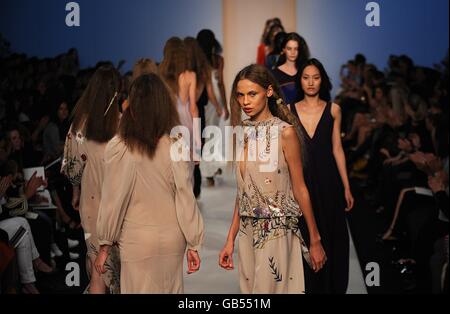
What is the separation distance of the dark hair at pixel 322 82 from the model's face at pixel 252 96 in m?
0.68

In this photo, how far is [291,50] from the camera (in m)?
5.48

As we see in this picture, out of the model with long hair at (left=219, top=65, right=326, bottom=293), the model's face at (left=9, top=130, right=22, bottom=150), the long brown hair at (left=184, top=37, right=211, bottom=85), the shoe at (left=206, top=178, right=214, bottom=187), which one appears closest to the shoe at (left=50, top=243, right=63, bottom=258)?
the model's face at (left=9, top=130, right=22, bottom=150)

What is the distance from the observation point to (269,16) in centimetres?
545

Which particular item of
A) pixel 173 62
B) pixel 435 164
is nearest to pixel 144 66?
pixel 173 62

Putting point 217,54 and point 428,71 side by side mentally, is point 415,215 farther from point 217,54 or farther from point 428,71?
point 217,54

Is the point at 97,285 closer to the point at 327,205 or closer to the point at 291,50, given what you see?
the point at 327,205

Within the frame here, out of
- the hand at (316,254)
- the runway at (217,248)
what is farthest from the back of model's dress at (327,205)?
the hand at (316,254)

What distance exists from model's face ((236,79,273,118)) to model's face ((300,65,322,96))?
2.21 feet

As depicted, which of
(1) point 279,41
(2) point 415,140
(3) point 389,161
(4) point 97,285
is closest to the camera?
(4) point 97,285

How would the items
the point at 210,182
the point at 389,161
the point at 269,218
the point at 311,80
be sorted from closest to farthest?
1. the point at 269,218
2. the point at 311,80
3. the point at 210,182
4. the point at 389,161

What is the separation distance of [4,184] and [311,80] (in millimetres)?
1511

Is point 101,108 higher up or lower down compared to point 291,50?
lower down

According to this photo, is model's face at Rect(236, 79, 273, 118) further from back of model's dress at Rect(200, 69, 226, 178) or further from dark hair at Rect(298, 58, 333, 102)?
back of model's dress at Rect(200, 69, 226, 178)

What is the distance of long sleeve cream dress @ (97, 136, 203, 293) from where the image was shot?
447 cm
